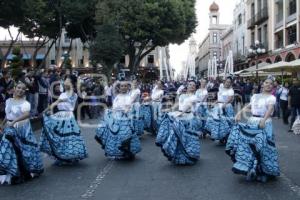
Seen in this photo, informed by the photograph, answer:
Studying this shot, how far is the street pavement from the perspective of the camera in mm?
7297

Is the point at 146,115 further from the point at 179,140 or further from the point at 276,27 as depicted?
the point at 276,27

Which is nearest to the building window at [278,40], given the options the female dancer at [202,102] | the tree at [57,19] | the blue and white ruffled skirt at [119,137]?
the tree at [57,19]

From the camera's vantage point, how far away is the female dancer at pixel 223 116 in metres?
13.0

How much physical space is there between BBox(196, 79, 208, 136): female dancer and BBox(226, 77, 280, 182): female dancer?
19.8 feet

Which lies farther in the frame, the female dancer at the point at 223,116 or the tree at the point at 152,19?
the tree at the point at 152,19

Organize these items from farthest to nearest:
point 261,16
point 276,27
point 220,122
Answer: point 261,16
point 276,27
point 220,122

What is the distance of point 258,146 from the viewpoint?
7961 millimetres

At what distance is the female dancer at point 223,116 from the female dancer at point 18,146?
574cm

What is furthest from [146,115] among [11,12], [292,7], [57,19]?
[292,7]

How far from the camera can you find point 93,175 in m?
8.96

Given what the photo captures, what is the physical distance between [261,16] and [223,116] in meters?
38.7

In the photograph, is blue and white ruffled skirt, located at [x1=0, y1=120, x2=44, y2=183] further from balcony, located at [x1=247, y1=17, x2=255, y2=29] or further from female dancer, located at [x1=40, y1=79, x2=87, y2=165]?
balcony, located at [x1=247, y1=17, x2=255, y2=29]

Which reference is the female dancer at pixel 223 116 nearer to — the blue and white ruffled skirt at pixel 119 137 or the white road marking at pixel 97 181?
the blue and white ruffled skirt at pixel 119 137

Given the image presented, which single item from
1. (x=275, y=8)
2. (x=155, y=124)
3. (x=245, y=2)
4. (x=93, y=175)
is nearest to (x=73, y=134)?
(x=93, y=175)
